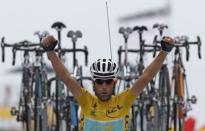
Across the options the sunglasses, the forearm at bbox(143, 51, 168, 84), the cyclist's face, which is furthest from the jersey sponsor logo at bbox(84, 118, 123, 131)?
the forearm at bbox(143, 51, 168, 84)

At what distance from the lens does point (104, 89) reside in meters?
7.16

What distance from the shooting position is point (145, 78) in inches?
288

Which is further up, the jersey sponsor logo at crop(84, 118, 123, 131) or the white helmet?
the white helmet

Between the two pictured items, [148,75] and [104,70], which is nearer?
[104,70]

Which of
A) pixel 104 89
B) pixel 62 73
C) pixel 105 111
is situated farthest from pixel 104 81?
pixel 62 73

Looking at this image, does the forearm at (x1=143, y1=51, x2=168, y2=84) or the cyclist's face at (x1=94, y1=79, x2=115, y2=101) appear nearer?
the cyclist's face at (x1=94, y1=79, x2=115, y2=101)

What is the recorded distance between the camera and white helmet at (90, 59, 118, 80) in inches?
284

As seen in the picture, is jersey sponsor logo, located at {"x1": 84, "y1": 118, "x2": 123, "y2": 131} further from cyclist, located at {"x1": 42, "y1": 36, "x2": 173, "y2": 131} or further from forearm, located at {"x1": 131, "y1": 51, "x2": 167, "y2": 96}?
forearm, located at {"x1": 131, "y1": 51, "x2": 167, "y2": 96}

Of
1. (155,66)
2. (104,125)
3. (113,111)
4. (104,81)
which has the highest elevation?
(155,66)

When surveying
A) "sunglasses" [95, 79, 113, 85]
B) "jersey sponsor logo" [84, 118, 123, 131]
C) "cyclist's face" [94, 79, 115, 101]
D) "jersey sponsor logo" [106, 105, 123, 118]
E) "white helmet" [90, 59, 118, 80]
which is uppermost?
"white helmet" [90, 59, 118, 80]

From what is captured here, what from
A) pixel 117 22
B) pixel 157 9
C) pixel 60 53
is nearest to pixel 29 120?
pixel 60 53

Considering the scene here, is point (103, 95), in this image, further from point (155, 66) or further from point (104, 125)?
point (155, 66)

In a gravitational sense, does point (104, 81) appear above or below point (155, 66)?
below

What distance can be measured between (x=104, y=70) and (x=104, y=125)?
1.49ft
